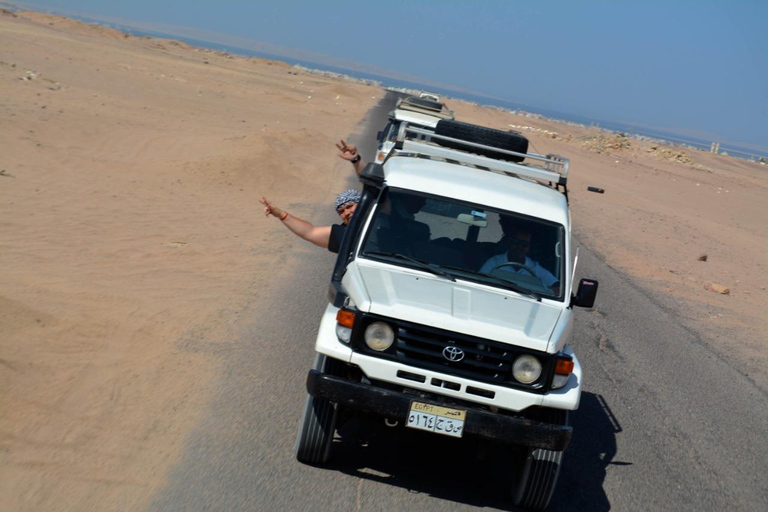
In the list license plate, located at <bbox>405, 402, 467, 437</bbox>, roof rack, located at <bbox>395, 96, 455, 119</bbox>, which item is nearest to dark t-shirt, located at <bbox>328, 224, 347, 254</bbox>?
license plate, located at <bbox>405, 402, 467, 437</bbox>

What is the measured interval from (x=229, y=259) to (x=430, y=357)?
6370 mm

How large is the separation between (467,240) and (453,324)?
1205mm

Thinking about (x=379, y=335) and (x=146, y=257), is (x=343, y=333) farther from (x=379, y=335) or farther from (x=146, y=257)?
(x=146, y=257)

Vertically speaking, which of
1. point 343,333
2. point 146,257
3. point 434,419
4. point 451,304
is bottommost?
point 146,257

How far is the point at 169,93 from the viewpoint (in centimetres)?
3497

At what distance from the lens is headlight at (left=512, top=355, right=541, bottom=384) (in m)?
5.25

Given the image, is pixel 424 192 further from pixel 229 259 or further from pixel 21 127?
pixel 21 127

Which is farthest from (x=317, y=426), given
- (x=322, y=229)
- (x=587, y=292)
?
(x=322, y=229)

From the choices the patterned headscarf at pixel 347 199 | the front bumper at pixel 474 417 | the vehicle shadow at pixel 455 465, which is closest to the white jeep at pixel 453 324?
the front bumper at pixel 474 417

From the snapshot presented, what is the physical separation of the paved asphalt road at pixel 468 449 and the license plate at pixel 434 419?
582 mm

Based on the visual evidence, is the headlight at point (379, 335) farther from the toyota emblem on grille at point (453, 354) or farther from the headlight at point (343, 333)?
the toyota emblem on grille at point (453, 354)

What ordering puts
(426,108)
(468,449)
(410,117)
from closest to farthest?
(468,449), (410,117), (426,108)

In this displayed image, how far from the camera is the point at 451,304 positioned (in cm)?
545

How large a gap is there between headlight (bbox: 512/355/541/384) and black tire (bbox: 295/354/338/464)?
1207mm
